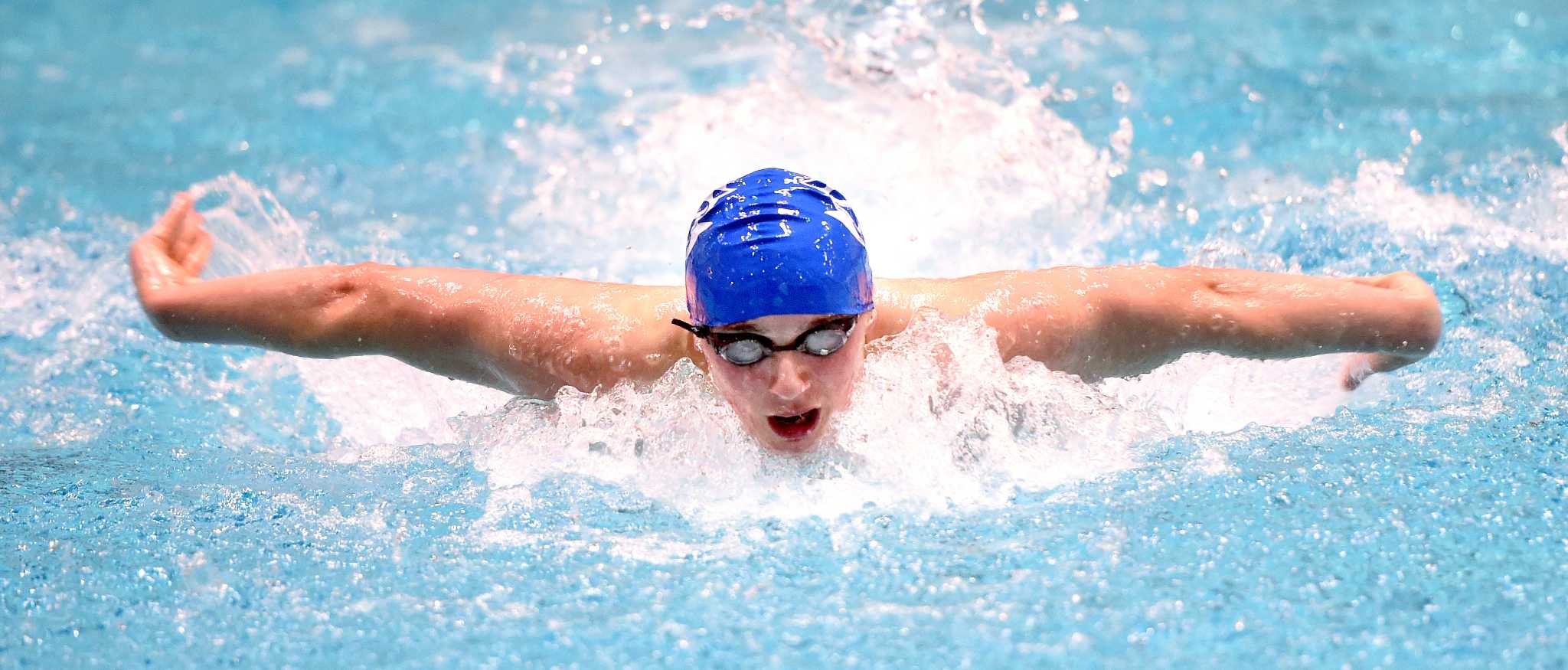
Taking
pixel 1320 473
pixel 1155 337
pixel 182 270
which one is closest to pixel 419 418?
pixel 182 270

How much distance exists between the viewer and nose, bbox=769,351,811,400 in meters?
2.46

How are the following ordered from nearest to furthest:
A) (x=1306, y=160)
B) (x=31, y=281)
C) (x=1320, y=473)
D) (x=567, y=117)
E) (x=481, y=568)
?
1. (x=481, y=568)
2. (x=1320, y=473)
3. (x=31, y=281)
4. (x=1306, y=160)
5. (x=567, y=117)

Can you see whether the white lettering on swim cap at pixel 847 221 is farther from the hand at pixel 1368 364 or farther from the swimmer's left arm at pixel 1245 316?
the hand at pixel 1368 364

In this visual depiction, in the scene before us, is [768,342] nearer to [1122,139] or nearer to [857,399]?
[857,399]

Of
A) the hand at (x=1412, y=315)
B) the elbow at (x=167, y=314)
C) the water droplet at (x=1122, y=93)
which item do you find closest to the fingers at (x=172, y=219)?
the elbow at (x=167, y=314)

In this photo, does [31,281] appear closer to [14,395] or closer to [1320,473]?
[14,395]

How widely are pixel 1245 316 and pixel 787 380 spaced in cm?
97

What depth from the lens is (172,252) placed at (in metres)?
3.25

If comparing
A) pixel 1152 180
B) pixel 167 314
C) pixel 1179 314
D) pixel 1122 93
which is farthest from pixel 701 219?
pixel 1122 93

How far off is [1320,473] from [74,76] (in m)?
5.85

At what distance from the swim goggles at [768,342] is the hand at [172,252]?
133 centimetres

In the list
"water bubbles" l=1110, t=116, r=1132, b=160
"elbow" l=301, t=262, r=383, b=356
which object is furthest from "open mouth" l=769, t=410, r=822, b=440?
"water bubbles" l=1110, t=116, r=1132, b=160

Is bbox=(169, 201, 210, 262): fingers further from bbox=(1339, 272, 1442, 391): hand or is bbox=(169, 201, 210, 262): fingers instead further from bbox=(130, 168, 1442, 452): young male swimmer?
bbox=(1339, 272, 1442, 391): hand

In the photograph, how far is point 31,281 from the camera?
4.16 m
